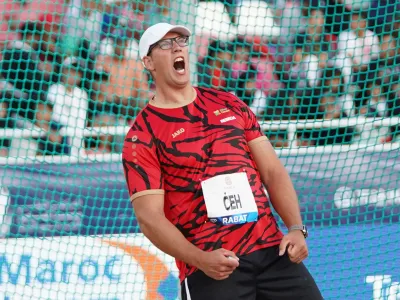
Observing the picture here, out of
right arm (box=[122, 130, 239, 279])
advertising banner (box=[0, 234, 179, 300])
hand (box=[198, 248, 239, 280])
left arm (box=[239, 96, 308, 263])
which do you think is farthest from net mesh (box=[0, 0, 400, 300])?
hand (box=[198, 248, 239, 280])

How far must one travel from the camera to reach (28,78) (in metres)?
5.20

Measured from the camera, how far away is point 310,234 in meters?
4.85

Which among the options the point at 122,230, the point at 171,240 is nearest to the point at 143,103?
the point at 122,230

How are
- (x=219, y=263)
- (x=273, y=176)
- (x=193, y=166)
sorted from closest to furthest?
(x=219, y=263)
(x=193, y=166)
(x=273, y=176)

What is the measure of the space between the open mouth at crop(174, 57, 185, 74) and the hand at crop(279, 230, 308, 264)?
0.75 meters

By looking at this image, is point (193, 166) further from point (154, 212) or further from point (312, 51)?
point (312, 51)

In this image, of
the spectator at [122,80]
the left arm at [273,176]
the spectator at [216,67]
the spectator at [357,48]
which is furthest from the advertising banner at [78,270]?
the left arm at [273,176]

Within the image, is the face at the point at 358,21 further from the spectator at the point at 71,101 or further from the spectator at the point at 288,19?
the spectator at the point at 71,101

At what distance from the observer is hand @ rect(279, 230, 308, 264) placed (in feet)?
8.68

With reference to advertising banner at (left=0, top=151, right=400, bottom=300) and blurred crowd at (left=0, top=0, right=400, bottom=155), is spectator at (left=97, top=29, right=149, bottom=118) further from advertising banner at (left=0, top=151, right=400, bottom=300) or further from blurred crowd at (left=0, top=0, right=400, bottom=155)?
advertising banner at (left=0, top=151, right=400, bottom=300)

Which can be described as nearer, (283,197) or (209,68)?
(283,197)

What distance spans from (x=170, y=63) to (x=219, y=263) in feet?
2.73

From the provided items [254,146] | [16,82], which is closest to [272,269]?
[254,146]

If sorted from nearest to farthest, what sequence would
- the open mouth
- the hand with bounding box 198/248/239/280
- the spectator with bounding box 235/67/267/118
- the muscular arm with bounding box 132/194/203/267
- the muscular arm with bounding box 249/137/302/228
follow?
1. the hand with bounding box 198/248/239/280
2. the muscular arm with bounding box 132/194/203/267
3. the muscular arm with bounding box 249/137/302/228
4. the open mouth
5. the spectator with bounding box 235/67/267/118
